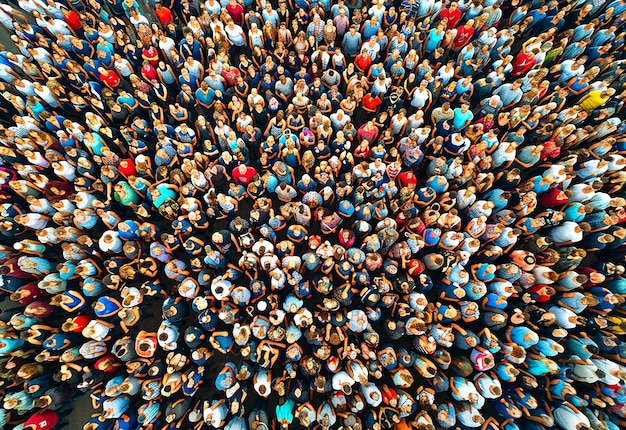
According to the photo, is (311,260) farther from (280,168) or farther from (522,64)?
(522,64)

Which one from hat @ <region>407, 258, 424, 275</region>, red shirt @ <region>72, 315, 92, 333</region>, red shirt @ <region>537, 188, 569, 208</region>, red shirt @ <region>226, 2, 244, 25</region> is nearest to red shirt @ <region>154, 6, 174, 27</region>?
red shirt @ <region>226, 2, 244, 25</region>

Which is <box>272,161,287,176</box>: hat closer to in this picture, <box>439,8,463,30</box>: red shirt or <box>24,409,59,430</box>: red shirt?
<box>439,8,463,30</box>: red shirt

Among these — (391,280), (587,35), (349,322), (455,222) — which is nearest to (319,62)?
(455,222)

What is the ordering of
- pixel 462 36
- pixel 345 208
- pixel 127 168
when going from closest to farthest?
pixel 345 208
pixel 127 168
pixel 462 36

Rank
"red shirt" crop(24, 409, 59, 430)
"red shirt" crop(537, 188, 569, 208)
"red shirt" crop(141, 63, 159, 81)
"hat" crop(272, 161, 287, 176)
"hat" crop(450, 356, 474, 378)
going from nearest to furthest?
"red shirt" crop(24, 409, 59, 430), "hat" crop(450, 356, 474, 378), "red shirt" crop(537, 188, 569, 208), "hat" crop(272, 161, 287, 176), "red shirt" crop(141, 63, 159, 81)

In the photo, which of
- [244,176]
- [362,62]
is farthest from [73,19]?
[362,62]

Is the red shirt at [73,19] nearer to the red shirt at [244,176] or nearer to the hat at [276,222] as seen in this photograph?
the red shirt at [244,176]
